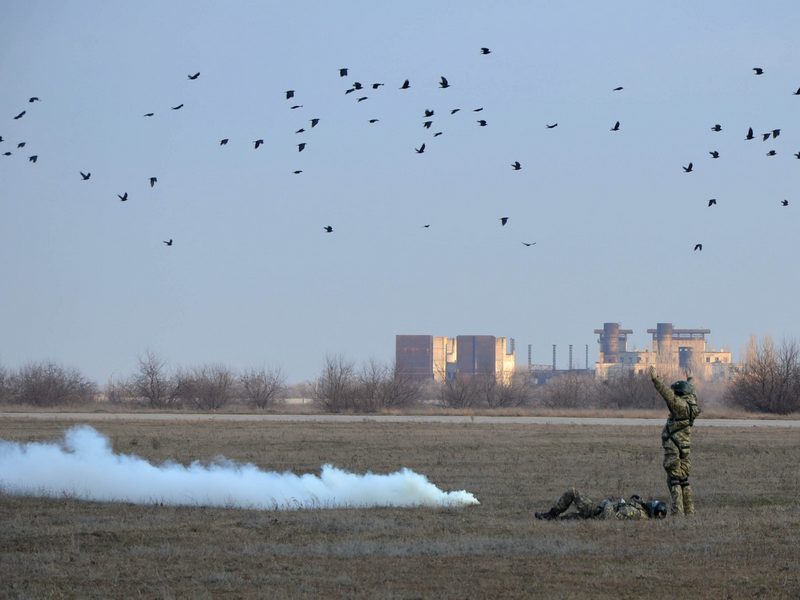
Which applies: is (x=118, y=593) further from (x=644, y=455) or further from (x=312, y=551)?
(x=644, y=455)

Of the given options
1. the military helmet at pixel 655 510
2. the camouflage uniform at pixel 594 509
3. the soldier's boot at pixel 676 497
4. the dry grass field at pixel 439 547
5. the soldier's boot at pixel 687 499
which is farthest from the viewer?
the soldier's boot at pixel 687 499

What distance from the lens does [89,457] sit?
2706 cm

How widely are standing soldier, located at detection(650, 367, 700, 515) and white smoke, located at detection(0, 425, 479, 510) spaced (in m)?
4.04

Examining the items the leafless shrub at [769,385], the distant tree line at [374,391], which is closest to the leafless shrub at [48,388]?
the distant tree line at [374,391]

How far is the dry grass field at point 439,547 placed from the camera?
13.9 m

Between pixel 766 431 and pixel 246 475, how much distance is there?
1300 inches

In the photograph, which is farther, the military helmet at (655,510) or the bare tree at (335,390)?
the bare tree at (335,390)

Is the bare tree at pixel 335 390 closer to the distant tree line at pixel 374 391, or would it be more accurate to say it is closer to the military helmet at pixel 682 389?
the distant tree line at pixel 374 391

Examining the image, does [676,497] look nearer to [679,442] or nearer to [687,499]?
[687,499]

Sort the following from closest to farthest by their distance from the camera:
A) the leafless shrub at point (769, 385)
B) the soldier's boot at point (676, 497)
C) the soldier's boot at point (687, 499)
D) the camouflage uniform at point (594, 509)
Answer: the camouflage uniform at point (594, 509) < the soldier's boot at point (676, 497) < the soldier's boot at point (687, 499) < the leafless shrub at point (769, 385)

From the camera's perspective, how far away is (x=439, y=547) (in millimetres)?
16562

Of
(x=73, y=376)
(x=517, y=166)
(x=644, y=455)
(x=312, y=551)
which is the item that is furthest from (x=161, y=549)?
(x=73, y=376)

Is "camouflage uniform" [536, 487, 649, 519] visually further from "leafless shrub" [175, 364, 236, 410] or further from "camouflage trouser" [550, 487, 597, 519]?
"leafless shrub" [175, 364, 236, 410]

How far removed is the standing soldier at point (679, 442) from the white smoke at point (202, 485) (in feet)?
13.2
